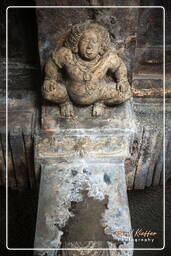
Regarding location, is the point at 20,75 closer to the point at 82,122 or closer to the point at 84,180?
the point at 82,122

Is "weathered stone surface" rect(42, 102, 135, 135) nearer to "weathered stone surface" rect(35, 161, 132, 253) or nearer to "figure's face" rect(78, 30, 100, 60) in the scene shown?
"weathered stone surface" rect(35, 161, 132, 253)

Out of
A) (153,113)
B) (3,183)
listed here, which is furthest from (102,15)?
(3,183)

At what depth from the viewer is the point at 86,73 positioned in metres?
1.93

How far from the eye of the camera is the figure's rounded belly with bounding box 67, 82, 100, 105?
6.49 ft

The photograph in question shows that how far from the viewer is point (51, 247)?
5.70 ft

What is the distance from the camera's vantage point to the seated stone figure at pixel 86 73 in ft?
6.00

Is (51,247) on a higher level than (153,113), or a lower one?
lower

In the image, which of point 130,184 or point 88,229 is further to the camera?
point 130,184

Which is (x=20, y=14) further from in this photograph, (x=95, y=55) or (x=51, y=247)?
(x=51, y=247)

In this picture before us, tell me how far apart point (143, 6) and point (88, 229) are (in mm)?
1298

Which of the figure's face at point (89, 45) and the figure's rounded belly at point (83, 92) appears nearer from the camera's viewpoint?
the figure's face at point (89, 45)

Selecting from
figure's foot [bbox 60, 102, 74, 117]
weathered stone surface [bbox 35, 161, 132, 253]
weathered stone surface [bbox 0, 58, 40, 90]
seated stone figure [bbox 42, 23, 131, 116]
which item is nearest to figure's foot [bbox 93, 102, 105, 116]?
seated stone figure [bbox 42, 23, 131, 116]

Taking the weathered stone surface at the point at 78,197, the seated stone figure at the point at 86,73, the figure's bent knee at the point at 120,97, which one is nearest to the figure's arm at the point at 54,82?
the seated stone figure at the point at 86,73

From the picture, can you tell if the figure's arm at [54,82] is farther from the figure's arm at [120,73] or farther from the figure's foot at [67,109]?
the figure's arm at [120,73]
